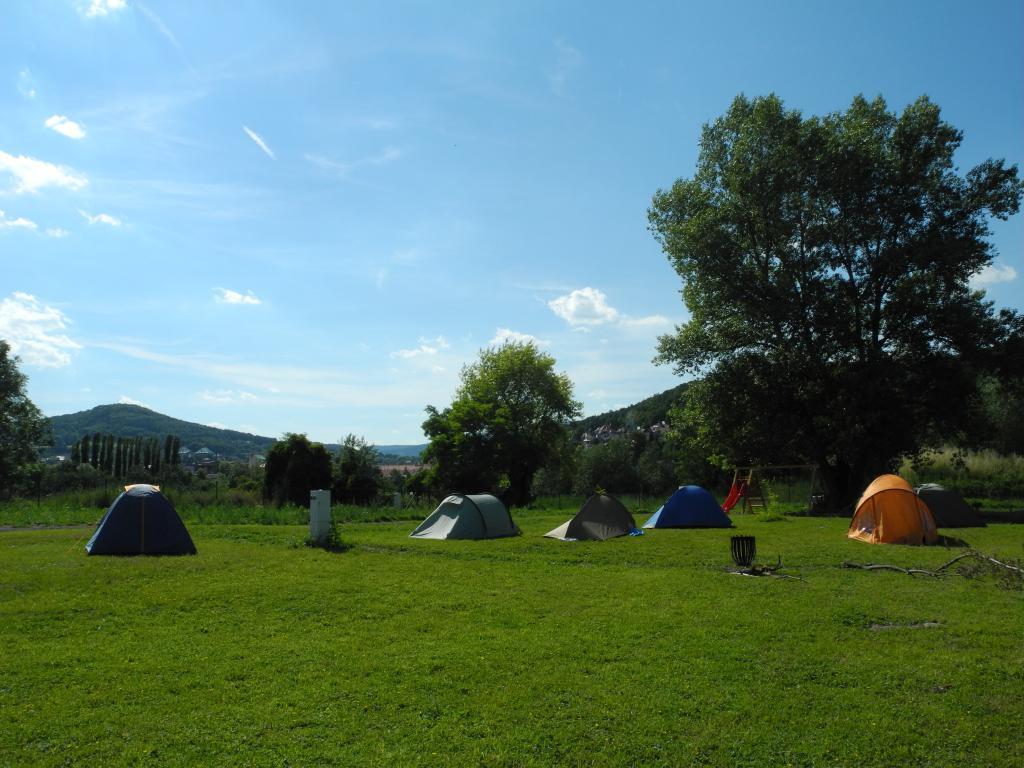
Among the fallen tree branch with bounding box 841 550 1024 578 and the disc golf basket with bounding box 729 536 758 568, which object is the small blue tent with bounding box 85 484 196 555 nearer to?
the disc golf basket with bounding box 729 536 758 568

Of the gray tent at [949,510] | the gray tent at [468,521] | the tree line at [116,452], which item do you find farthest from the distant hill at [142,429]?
the gray tent at [949,510]

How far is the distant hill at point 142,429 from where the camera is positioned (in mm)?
142250

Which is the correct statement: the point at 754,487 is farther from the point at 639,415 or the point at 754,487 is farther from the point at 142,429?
the point at 142,429

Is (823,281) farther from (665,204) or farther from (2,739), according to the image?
(2,739)

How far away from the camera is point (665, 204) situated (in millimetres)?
31375

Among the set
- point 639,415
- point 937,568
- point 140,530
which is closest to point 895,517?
point 937,568

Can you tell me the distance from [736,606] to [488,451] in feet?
121

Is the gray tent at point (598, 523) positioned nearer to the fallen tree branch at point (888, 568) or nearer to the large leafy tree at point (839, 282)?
the fallen tree branch at point (888, 568)

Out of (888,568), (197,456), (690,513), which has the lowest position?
(888,568)

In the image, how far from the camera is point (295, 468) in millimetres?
39375

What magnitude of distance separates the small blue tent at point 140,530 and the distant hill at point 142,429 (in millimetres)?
111524

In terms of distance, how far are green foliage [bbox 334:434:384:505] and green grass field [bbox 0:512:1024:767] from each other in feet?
103

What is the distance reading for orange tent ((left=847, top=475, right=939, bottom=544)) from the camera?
55.7 ft

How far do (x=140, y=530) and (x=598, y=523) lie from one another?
11159 millimetres
